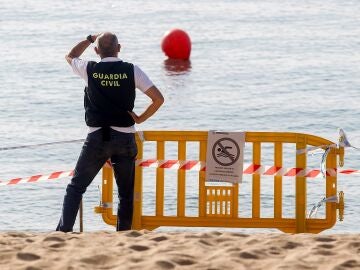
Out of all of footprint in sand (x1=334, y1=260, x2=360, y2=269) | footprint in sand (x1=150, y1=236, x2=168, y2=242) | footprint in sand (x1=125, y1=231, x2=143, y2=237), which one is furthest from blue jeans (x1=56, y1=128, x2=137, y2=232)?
footprint in sand (x1=334, y1=260, x2=360, y2=269)

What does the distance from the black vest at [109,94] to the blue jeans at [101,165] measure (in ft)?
0.36

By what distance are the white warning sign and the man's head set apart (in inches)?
66.0

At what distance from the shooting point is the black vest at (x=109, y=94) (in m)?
11.8

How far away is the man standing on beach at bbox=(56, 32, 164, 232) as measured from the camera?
38.7ft

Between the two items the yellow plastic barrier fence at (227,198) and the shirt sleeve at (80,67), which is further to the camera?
the yellow plastic barrier fence at (227,198)

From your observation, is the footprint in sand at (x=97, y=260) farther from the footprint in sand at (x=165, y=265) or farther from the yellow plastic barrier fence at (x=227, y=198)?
the yellow plastic barrier fence at (x=227, y=198)

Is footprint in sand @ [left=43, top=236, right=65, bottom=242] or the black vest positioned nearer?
footprint in sand @ [left=43, top=236, right=65, bottom=242]

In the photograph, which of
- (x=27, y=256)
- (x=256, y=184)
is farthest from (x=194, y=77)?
(x=27, y=256)

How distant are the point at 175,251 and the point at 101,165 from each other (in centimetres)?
155

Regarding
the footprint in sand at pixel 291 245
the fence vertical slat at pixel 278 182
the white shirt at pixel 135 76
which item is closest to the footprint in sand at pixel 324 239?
the footprint in sand at pixel 291 245

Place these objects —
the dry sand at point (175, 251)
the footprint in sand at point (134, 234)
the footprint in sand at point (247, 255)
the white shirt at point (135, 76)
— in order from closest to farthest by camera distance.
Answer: the dry sand at point (175, 251) < the footprint in sand at point (247, 255) < the footprint in sand at point (134, 234) < the white shirt at point (135, 76)

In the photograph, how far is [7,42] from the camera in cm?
3444

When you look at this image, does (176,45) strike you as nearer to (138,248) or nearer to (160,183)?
(160,183)

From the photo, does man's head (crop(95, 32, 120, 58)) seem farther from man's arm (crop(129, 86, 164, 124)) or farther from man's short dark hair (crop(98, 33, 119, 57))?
man's arm (crop(129, 86, 164, 124))
